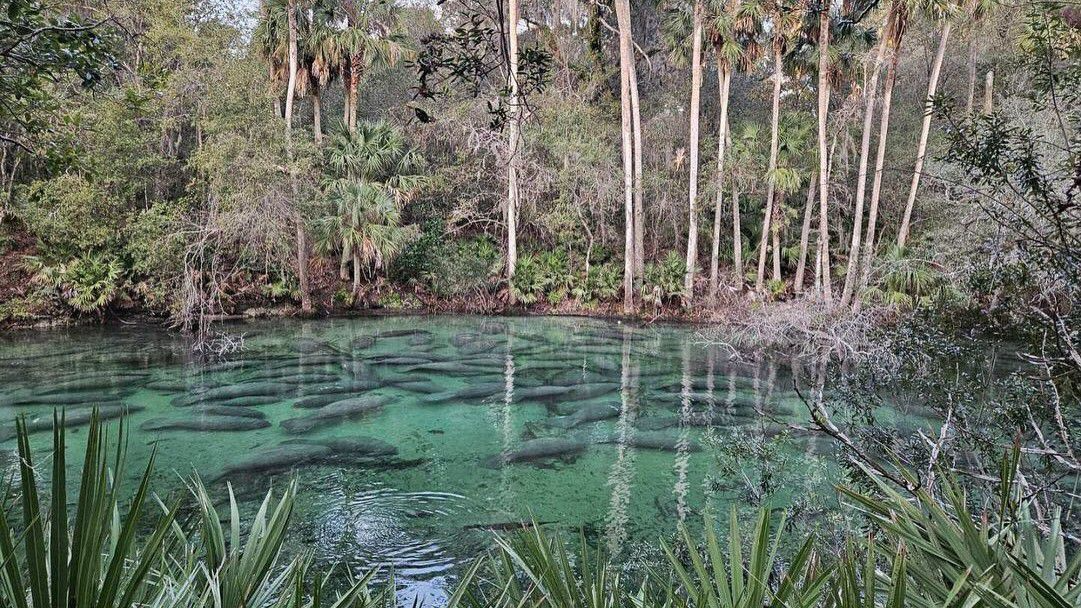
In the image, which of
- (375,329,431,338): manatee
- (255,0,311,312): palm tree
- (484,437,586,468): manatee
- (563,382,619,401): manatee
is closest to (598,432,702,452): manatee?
(484,437,586,468): manatee

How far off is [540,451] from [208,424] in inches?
186

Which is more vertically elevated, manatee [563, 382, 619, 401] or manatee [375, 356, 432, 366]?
manatee [375, 356, 432, 366]

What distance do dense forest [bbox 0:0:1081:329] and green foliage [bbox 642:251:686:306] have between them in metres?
0.07

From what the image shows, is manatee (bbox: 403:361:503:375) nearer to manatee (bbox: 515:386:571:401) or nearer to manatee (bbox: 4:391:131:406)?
manatee (bbox: 515:386:571:401)

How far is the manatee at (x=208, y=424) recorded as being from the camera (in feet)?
30.5

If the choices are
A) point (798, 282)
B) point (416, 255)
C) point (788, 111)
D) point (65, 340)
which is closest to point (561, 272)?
point (416, 255)

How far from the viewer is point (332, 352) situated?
1504 cm

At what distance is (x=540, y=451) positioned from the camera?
27.6 feet

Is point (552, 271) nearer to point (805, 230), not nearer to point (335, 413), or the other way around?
point (805, 230)

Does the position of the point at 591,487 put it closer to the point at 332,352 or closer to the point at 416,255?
the point at 332,352

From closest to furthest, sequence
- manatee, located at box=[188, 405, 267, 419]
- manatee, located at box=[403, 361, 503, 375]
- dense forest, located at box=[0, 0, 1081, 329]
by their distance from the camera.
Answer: manatee, located at box=[188, 405, 267, 419]
manatee, located at box=[403, 361, 503, 375]
dense forest, located at box=[0, 0, 1081, 329]

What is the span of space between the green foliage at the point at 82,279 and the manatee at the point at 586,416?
14102mm

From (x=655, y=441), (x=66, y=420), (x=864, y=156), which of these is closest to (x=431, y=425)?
(x=655, y=441)

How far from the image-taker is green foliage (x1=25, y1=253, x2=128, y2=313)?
57.3ft
